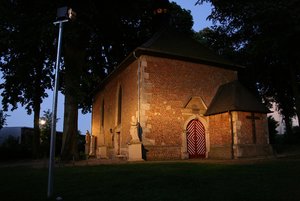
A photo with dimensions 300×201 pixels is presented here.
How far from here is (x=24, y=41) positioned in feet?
48.5

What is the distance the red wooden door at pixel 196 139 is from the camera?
18781 mm

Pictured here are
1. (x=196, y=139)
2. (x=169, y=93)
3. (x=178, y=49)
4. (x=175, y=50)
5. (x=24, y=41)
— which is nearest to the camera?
(x=24, y=41)

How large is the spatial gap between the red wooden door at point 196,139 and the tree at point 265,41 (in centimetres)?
655

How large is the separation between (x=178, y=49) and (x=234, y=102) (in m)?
5.14

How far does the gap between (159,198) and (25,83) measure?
14502 millimetres

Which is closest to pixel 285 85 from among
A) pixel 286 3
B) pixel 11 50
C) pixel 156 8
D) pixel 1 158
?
pixel 286 3

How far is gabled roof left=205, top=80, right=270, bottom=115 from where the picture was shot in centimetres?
1753

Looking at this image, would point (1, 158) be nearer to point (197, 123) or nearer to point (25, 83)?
point (25, 83)

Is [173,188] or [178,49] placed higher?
[178,49]

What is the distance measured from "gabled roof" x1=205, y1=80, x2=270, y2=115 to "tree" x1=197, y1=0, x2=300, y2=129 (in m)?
3.32

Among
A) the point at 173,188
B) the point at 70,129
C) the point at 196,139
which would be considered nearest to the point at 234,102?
the point at 196,139

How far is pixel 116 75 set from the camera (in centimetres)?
2355

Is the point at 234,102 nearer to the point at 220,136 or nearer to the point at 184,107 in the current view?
the point at 220,136

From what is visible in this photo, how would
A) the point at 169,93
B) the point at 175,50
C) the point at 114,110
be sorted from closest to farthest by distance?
the point at 169,93
the point at 175,50
the point at 114,110
